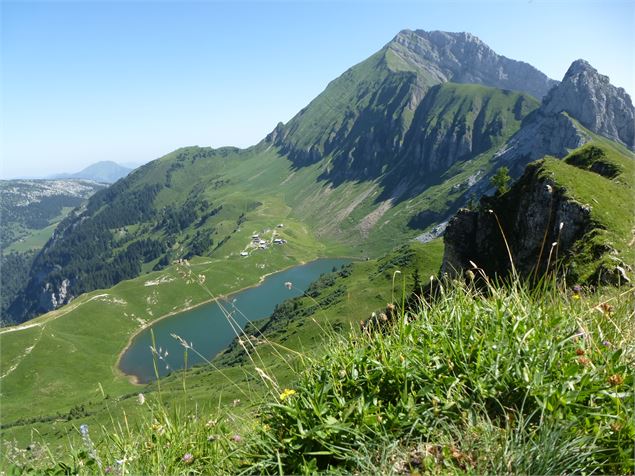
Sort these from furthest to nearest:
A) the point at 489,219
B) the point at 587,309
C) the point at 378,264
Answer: the point at 378,264 < the point at 489,219 < the point at 587,309

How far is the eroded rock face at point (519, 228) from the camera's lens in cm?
4194

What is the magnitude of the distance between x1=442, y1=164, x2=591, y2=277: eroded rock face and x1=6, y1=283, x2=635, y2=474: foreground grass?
122ft

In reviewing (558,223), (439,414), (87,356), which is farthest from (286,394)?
(87,356)

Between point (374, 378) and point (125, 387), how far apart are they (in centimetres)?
17397

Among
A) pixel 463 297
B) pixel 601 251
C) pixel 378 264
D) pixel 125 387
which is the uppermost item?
pixel 463 297

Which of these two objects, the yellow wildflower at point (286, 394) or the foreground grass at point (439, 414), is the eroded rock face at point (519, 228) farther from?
the yellow wildflower at point (286, 394)

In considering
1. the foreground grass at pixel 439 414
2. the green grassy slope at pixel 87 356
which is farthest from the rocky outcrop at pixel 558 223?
the green grassy slope at pixel 87 356

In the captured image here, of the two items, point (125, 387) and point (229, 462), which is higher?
point (229, 462)

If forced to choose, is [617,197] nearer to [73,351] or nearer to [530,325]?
[530,325]

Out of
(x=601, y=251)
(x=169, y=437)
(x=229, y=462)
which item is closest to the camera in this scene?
(x=229, y=462)

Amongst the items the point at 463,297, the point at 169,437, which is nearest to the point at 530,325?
the point at 463,297

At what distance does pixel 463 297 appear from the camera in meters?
5.91

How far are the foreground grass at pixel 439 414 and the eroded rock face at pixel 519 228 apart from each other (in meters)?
37.1

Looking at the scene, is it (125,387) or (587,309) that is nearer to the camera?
(587,309)
